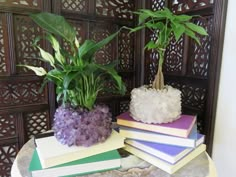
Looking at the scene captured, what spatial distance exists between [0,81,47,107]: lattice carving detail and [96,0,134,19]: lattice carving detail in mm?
464

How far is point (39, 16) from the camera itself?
553 millimetres

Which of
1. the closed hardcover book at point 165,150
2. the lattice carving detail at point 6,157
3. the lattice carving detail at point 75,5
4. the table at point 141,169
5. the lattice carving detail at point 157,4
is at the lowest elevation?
the lattice carving detail at point 6,157

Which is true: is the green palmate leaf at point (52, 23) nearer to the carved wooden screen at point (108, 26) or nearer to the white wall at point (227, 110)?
the carved wooden screen at point (108, 26)

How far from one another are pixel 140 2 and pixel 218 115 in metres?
0.68

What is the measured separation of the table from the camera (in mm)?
567

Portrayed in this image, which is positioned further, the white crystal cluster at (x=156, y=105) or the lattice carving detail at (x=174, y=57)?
the lattice carving detail at (x=174, y=57)

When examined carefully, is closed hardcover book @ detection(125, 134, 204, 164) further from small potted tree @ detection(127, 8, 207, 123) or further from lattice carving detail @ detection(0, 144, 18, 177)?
lattice carving detail @ detection(0, 144, 18, 177)

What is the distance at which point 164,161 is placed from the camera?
585 mm

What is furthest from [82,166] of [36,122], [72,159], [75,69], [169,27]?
[169,27]

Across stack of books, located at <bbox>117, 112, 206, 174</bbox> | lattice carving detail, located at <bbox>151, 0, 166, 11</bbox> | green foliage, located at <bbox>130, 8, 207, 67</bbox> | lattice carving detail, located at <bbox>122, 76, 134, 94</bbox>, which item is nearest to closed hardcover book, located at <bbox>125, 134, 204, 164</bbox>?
stack of books, located at <bbox>117, 112, 206, 174</bbox>

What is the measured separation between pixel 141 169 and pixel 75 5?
2.44ft

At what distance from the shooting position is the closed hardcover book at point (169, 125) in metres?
0.64

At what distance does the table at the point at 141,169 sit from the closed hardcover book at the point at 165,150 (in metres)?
0.04

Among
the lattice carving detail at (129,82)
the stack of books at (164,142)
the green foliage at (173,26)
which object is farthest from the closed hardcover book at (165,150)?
the lattice carving detail at (129,82)
